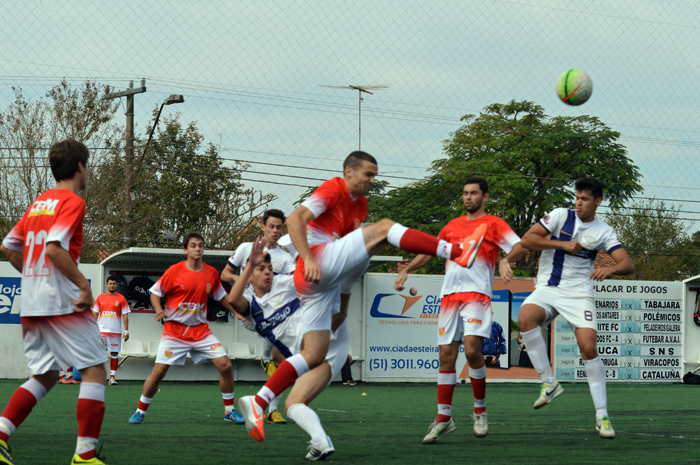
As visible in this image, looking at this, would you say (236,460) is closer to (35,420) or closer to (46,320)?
(46,320)

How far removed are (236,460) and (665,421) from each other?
5632mm

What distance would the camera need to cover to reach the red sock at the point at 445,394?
6527 mm

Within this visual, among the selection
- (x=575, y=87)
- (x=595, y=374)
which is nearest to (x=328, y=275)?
(x=595, y=374)

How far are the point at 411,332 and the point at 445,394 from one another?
11.0 metres

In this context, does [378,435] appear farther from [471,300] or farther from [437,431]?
[471,300]

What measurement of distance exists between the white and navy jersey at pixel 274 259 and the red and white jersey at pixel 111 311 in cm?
799

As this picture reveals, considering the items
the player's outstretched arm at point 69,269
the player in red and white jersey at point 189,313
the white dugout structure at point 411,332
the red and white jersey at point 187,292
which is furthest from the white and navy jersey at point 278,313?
the white dugout structure at point 411,332

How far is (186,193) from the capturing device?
1208 inches

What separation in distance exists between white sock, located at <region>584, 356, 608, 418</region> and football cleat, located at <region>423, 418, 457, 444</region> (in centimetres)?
135

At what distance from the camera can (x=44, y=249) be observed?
15.2 ft

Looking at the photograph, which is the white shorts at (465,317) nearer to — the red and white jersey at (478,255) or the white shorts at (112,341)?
the red and white jersey at (478,255)

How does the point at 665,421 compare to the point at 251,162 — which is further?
the point at 251,162

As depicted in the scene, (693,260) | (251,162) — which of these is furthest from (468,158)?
(693,260)

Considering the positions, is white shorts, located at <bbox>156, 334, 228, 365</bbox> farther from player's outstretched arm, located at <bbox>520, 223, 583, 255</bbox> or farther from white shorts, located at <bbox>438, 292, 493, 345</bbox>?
player's outstretched arm, located at <bbox>520, 223, 583, 255</bbox>
